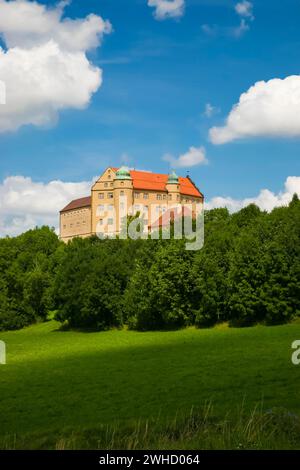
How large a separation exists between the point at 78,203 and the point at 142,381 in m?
132

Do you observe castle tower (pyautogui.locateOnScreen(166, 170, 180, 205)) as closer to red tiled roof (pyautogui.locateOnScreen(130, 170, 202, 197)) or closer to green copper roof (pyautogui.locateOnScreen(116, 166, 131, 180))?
red tiled roof (pyautogui.locateOnScreen(130, 170, 202, 197))

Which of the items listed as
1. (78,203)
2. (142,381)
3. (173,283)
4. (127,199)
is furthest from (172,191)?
(142,381)

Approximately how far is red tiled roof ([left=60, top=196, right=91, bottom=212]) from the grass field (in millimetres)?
101928

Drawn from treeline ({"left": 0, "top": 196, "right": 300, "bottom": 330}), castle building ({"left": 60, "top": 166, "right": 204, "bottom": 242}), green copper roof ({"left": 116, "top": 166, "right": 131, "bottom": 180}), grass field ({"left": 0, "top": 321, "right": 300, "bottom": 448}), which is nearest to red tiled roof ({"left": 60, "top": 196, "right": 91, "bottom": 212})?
castle building ({"left": 60, "top": 166, "right": 204, "bottom": 242})

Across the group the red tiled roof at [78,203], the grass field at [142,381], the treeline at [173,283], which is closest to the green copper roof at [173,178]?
the red tiled roof at [78,203]

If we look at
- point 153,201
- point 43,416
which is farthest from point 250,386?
point 153,201

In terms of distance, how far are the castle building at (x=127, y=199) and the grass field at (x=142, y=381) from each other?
86061 millimetres

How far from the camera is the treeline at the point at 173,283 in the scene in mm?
51375

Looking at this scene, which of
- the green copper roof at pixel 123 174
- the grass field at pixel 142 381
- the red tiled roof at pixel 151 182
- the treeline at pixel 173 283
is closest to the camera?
the grass field at pixel 142 381

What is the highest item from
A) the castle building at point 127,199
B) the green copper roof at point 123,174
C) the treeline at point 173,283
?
the green copper roof at point 123,174

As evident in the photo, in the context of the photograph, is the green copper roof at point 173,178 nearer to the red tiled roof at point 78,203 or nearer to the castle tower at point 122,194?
the castle tower at point 122,194
